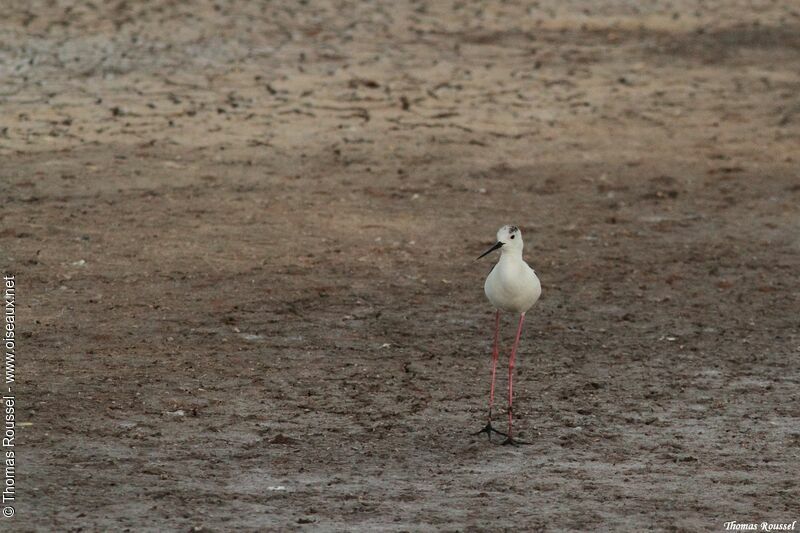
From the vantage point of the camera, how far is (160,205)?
9.11 meters

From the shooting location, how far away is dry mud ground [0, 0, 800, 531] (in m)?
5.45

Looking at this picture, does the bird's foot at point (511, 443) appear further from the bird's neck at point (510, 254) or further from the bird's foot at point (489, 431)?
the bird's neck at point (510, 254)

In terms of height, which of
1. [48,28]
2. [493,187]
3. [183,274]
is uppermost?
[48,28]

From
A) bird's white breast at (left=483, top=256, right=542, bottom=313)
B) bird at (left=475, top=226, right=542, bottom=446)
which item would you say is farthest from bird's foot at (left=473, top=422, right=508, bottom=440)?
bird's white breast at (left=483, top=256, right=542, bottom=313)

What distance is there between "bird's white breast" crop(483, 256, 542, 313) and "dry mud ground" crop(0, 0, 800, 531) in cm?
54

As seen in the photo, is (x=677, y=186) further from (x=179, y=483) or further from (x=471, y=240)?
(x=179, y=483)

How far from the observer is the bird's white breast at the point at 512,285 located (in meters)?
5.95

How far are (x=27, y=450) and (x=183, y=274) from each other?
2.47 metres

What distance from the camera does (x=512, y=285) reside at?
234 inches

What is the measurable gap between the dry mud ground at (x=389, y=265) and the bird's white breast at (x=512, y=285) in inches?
21.1

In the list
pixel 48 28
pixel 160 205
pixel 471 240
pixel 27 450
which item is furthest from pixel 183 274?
pixel 48 28

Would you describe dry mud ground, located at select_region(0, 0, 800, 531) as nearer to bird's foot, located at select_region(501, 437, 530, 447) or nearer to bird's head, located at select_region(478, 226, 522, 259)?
bird's foot, located at select_region(501, 437, 530, 447)

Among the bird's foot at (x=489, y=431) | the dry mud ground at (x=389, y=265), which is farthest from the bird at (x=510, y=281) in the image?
the dry mud ground at (x=389, y=265)

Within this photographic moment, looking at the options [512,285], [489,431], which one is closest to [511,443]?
[489,431]
